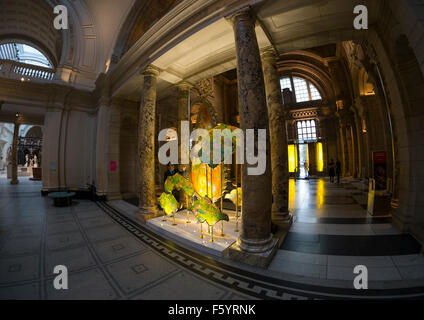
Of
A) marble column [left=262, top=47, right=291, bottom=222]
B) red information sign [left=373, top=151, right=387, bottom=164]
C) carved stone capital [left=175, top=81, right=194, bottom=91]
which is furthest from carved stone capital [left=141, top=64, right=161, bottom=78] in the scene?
red information sign [left=373, top=151, right=387, bottom=164]

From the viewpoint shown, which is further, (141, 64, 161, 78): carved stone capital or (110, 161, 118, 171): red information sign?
(110, 161, 118, 171): red information sign

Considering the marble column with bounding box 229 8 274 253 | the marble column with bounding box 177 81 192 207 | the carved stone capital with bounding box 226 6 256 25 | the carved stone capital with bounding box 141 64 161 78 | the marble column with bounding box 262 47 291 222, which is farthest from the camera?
the marble column with bounding box 177 81 192 207

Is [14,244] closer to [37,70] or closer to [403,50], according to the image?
[403,50]

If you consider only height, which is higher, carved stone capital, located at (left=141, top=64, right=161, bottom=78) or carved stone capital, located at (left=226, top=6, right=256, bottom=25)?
carved stone capital, located at (left=141, top=64, right=161, bottom=78)

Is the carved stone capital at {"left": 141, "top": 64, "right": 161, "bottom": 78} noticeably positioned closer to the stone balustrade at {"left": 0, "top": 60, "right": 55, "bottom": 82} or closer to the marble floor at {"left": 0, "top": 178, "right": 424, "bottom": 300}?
the marble floor at {"left": 0, "top": 178, "right": 424, "bottom": 300}

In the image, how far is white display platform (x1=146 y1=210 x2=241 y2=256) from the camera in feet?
10.0

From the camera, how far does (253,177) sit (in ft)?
8.86

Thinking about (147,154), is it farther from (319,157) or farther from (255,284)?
(319,157)

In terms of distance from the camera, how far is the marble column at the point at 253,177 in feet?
8.82

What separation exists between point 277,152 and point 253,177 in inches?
66.1

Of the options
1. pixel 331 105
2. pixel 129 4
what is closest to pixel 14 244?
pixel 129 4

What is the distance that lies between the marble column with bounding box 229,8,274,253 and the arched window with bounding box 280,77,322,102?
57.5ft

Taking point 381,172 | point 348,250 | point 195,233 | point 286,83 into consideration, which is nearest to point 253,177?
point 195,233

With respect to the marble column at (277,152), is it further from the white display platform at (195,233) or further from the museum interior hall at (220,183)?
the white display platform at (195,233)
